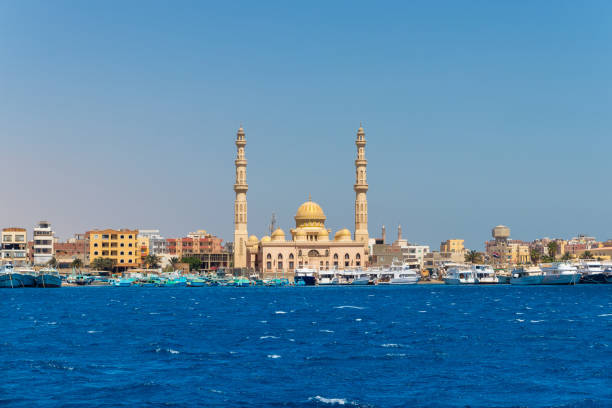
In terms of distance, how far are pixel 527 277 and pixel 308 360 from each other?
13848 cm

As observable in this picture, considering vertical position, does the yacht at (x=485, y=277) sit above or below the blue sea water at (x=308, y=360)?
above

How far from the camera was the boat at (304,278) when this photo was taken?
188 metres

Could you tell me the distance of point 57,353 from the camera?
52.2 meters

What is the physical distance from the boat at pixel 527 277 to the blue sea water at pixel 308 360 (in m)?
96.3

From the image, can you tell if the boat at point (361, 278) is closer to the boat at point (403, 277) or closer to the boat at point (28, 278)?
the boat at point (403, 277)

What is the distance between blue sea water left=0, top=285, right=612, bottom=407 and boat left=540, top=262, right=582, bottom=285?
3732 inches

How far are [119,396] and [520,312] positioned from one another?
183ft

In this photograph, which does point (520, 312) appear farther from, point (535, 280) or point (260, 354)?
point (535, 280)

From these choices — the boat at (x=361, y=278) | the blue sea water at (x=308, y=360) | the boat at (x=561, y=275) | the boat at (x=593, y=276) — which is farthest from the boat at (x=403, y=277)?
the blue sea water at (x=308, y=360)

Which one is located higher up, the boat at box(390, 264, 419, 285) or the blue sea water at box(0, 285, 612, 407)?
the boat at box(390, 264, 419, 285)

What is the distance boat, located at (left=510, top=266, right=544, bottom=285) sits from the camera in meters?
179

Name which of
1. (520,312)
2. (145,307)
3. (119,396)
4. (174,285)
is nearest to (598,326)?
(520,312)

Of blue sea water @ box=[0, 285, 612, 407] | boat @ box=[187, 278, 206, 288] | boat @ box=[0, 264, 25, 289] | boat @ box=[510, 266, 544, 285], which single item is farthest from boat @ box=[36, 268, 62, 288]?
blue sea water @ box=[0, 285, 612, 407]

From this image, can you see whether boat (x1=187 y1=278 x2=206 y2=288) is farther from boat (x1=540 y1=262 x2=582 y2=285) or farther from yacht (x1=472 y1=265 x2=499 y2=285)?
boat (x1=540 y1=262 x2=582 y2=285)
